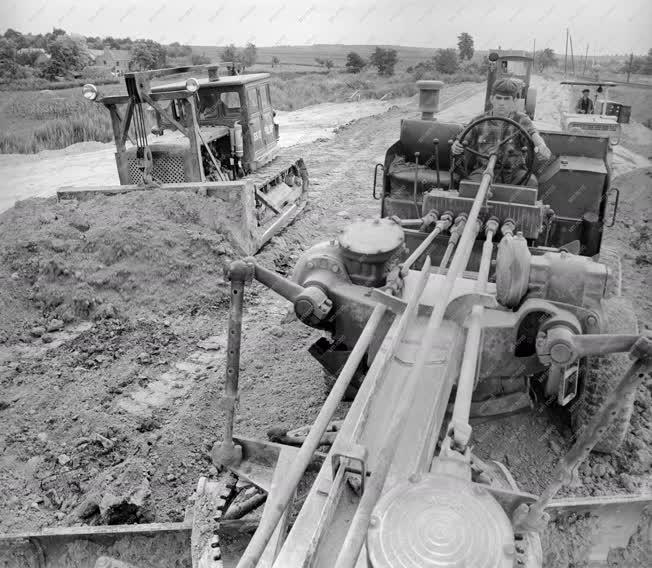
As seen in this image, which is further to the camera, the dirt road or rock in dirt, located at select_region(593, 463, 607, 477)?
the dirt road

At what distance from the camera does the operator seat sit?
726 centimetres

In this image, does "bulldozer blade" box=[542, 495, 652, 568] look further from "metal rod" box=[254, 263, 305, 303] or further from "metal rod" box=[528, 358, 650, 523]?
"metal rod" box=[254, 263, 305, 303]

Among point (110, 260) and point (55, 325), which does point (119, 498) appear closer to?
point (55, 325)

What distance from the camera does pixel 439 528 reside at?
1.86 meters

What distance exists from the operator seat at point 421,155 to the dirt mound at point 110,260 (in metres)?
2.21

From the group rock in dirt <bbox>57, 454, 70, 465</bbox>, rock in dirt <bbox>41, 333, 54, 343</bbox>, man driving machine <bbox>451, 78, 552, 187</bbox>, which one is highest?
man driving machine <bbox>451, 78, 552, 187</bbox>

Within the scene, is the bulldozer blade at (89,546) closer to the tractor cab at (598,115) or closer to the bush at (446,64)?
the tractor cab at (598,115)

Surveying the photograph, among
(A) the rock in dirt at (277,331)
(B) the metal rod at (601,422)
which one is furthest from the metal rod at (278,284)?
(A) the rock in dirt at (277,331)

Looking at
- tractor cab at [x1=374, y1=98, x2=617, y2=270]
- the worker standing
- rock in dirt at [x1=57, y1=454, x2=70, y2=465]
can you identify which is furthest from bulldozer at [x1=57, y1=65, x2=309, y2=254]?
the worker standing

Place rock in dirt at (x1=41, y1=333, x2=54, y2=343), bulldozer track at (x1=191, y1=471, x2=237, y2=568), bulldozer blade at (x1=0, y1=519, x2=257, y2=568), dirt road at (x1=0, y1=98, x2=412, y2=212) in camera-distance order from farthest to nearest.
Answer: dirt road at (x1=0, y1=98, x2=412, y2=212) < rock in dirt at (x1=41, y1=333, x2=54, y2=343) < bulldozer blade at (x1=0, y1=519, x2=257, y2=568) < bulldozer track at (x1=191, y1=471, x2=237, y2=568)

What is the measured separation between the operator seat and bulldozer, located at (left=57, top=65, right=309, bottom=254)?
1.91m

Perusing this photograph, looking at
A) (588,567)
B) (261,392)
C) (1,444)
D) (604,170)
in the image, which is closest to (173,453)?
(261,392)

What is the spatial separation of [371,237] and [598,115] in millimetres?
12640

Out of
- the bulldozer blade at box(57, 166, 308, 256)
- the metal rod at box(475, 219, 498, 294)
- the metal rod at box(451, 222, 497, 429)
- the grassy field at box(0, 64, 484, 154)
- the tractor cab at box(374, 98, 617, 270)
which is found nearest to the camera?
the metal rod at box(451, 222, 497, 429)
